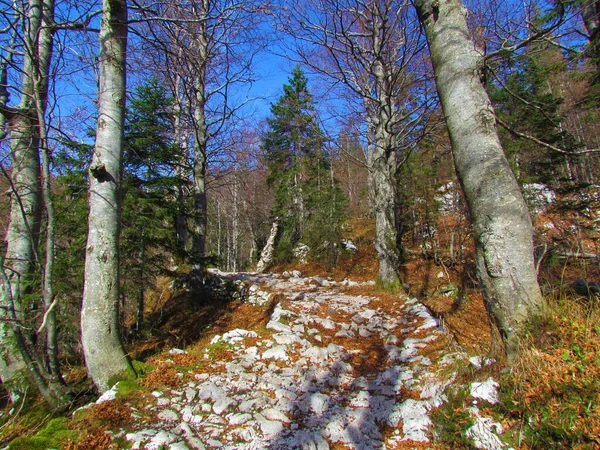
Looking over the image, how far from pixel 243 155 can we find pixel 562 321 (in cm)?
931

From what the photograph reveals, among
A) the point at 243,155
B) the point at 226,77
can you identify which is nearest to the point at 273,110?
the point at 243,155

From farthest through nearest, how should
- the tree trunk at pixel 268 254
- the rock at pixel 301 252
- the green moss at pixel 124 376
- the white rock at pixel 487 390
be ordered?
the tree trunk at pixel 268 254, the rock at pixel 301 252, the green moss at pixel 124 376, the white rock at pixel 487 390

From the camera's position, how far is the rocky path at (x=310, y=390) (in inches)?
97.9

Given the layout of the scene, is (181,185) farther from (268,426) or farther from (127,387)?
(268,426)

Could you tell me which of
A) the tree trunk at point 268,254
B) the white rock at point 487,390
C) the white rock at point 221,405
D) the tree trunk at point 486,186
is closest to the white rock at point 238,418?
the white rock at point 221,405

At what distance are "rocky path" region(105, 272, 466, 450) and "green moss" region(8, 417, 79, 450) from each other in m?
0.45

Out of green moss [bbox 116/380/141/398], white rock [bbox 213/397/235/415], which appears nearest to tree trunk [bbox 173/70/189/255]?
green moss [bbox 116/380/141/398]

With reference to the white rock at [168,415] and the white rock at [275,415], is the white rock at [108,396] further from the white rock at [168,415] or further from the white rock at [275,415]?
the white rock at [275,415]

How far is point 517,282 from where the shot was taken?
254 centimetres

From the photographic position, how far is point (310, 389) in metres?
3.31

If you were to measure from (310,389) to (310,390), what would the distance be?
0.08 ft

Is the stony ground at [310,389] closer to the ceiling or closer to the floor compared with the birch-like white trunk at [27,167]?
closer to the floor

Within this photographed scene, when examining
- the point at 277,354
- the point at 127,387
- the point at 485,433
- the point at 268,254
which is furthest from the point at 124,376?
the point at 268,254

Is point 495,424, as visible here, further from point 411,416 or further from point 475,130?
point 475,130
